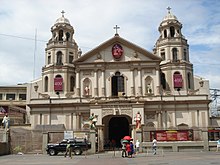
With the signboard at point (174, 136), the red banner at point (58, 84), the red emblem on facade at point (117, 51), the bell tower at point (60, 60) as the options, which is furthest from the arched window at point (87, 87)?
the signboard at point (174, 136)

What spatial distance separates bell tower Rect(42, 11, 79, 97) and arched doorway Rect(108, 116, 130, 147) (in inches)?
408

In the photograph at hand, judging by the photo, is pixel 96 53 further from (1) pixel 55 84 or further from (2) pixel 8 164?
(2) pixel 8 164

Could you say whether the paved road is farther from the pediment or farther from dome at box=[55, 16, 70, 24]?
dome at box=[55, 16, 70, 24]

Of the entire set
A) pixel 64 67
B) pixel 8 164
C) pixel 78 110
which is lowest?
pixel 8 164

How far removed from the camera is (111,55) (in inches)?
2061

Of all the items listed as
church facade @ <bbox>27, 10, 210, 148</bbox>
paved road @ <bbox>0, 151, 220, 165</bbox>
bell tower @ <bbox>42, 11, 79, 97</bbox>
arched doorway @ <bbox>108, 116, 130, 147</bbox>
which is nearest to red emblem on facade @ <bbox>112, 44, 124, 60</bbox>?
church facade @ <bbox>27, 10, 210, 148</bbox>

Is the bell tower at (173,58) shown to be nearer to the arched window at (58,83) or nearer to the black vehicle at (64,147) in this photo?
the arched window at (58,83)

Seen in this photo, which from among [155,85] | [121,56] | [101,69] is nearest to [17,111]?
[101,69]

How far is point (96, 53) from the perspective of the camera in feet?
172

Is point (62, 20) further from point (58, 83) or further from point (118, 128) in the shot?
point (118, 128)

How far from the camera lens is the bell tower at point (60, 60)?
54312 mm

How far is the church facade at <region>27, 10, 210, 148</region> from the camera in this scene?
4916 centimetres

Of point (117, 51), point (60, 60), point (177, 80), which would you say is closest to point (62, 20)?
point (60, 60)

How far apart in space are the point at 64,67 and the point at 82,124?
1139 cm
